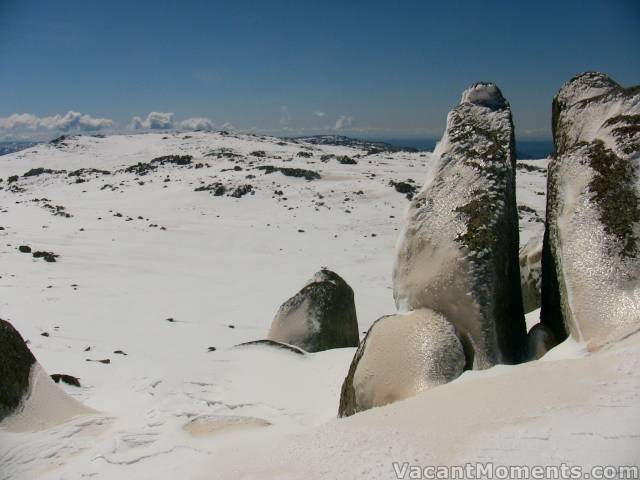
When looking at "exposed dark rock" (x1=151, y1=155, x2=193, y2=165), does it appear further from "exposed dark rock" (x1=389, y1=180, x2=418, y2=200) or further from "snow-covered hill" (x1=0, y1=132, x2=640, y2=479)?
"exposed dark rock" (x1=389, y1=180, x2=418, y2=200)

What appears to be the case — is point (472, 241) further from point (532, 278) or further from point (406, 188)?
point (406, 188)

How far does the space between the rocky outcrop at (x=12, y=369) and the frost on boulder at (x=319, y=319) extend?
196 inches

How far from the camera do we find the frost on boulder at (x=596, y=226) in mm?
4207

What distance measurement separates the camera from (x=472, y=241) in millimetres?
5488

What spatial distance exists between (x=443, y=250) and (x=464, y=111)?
2.49 metres

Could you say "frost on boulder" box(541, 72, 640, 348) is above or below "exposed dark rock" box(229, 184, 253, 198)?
below

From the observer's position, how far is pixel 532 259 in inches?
372

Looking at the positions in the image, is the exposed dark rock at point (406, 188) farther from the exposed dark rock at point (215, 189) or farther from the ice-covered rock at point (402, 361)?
the ice-covered rock at point (402, 361)

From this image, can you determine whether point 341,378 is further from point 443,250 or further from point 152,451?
point 152,451

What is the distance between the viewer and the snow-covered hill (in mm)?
2996

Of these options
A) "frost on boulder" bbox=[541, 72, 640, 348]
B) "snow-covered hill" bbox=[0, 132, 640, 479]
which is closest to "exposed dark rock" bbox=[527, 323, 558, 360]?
"frost on boulder" bbox=[541, 72, 640, 348]

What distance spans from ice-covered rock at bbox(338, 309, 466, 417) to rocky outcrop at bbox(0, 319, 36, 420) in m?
3.44

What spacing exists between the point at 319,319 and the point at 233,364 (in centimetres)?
242

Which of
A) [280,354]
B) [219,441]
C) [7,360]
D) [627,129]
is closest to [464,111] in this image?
[627,129]
